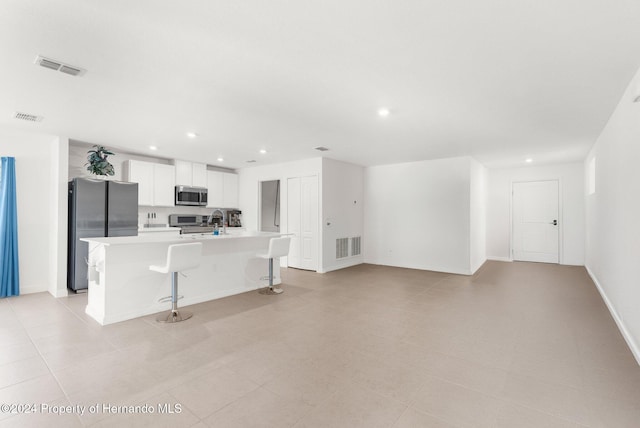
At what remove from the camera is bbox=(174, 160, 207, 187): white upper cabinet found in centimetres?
707

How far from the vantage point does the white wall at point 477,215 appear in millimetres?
6684

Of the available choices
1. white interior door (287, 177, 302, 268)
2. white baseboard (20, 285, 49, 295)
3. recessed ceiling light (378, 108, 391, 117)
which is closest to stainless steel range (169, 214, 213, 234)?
white interior door (287, 177, 302, 268)

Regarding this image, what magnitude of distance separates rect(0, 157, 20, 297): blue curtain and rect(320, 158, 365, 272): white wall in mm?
5268

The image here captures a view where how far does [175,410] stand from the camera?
80.8 inches

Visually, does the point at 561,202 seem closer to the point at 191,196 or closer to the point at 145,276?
the point at 191,196

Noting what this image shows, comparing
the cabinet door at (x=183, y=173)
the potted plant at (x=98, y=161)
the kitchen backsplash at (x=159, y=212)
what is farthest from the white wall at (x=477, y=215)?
the potted plant at (x=98, y=161)

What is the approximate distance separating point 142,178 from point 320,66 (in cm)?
530

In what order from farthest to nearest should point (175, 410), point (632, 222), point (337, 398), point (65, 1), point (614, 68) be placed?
1. point (632, 222)
2. point (614, 68)
3. point (337, 398)
4. point (175, 410)
5. point (65, 1)

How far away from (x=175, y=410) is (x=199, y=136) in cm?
409

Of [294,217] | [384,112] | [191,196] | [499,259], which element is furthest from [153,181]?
[499,259]

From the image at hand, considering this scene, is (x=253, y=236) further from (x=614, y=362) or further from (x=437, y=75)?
(x=614, y=362)

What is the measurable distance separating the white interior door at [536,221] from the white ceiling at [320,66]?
11.6 feet

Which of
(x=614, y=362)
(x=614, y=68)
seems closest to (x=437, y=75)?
(x=614, y=68)

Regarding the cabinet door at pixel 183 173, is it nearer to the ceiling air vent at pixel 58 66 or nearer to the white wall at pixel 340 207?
the white wall at pixel 340 207
